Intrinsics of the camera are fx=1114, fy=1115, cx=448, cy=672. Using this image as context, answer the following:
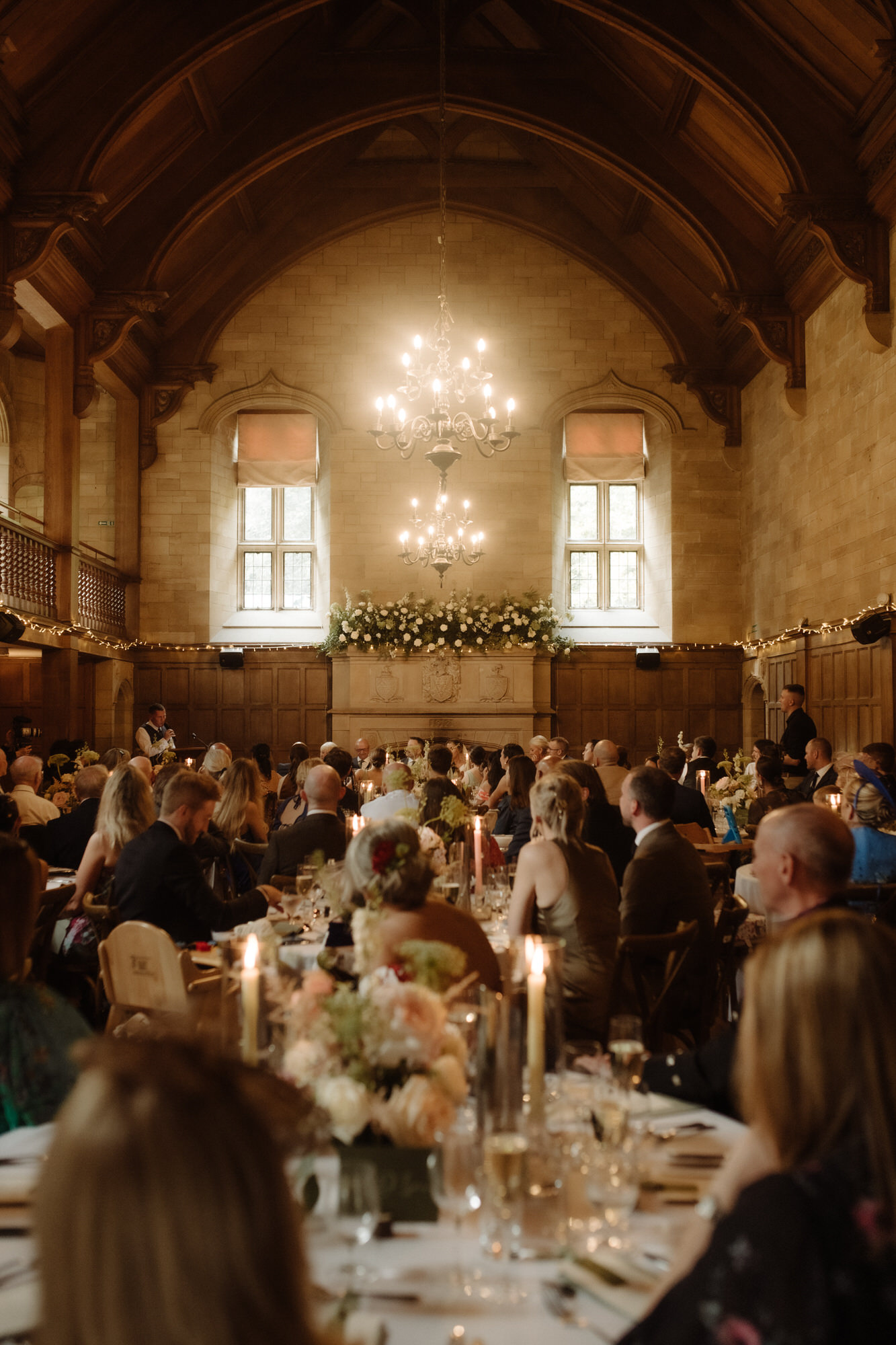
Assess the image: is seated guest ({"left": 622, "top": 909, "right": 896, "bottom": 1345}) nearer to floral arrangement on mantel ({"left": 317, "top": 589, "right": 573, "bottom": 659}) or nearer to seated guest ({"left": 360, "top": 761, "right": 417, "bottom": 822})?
seated guest ({"left": 360, "top": 761, "right": 417, "bottom": 822})

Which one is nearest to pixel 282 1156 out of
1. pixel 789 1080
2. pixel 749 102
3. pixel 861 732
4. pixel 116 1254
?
pixel 116 1254

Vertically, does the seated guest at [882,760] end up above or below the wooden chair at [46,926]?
above

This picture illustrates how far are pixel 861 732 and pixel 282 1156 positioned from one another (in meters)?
10.7

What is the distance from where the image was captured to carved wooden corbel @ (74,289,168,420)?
12.8 meters

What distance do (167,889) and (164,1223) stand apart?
140 inches

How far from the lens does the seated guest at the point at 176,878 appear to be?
418cm

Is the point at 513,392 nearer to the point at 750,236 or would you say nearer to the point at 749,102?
the point at 750,236

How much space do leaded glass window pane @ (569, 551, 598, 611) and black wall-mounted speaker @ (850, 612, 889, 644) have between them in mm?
6351

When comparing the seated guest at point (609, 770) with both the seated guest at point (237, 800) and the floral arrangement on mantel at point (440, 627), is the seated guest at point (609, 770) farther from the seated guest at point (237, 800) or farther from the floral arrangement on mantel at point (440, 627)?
the floral arrangement on mantel at point (440, 627)

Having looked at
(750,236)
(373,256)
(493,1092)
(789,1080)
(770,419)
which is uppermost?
(373,256)

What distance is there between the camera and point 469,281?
626 inches

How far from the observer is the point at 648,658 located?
50.6ft

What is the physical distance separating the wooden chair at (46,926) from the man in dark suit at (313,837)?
1.02 m

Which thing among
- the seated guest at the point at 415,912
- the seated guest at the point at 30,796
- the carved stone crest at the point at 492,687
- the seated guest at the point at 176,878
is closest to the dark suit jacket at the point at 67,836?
the seated guest at the point at 30,796
